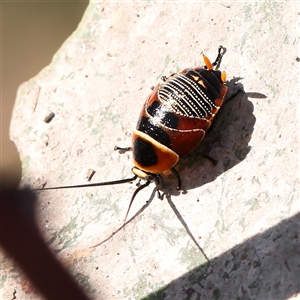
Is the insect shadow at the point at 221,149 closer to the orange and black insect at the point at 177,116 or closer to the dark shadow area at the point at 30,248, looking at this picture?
the orange and black insect at the point at 177,116

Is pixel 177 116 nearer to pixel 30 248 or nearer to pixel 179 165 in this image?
pixel 179 165

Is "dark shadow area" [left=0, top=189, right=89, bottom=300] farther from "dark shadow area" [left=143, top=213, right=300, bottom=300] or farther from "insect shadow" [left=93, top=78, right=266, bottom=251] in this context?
"dark shadow area" [left=143, top=213, right=300, bottom=300]

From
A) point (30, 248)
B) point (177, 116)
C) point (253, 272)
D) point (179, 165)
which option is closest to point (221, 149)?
A: point (179, 165)

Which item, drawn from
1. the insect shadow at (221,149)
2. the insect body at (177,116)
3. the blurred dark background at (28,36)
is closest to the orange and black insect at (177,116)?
the insect body at (177,116)

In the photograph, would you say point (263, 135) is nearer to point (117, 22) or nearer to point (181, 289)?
point (181, 289)

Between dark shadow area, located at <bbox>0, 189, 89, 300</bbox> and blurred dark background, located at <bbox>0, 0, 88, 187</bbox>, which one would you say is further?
blurred dark background, located at <bbox>0, 0, 88, 187</bbox>

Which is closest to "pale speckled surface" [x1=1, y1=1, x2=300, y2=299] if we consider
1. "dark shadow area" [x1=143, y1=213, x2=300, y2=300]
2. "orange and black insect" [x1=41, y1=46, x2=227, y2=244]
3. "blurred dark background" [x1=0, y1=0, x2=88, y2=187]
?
"dark shadow area" [x1=143, y1=213, x2=300, y2=300]

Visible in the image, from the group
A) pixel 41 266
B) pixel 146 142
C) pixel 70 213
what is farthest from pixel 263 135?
pixel 41 266
